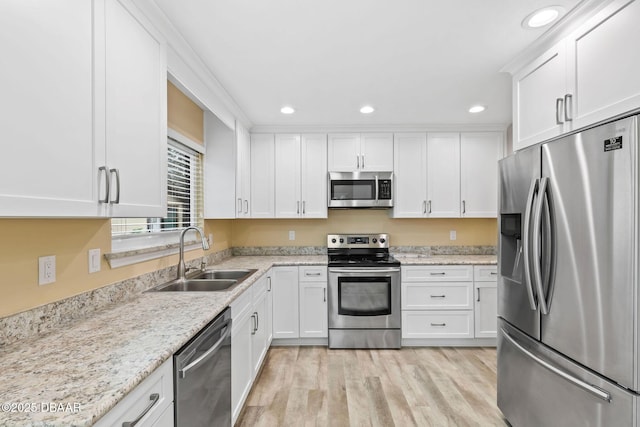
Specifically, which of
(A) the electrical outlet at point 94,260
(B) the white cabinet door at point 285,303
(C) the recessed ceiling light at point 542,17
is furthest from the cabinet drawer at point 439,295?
(A) the electrical outlet at point 94,260

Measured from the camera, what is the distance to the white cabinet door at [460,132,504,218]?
3.64 metres

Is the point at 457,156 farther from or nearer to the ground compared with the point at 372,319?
farther from the ground

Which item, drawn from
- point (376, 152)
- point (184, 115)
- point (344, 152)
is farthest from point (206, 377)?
point (376, 152)

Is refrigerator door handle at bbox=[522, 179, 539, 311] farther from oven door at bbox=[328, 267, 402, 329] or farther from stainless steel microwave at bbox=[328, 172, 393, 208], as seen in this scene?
stainless steel microwave at bbox=[328, 172, 393, 208]

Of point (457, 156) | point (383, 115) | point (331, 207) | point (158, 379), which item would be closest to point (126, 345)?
point (158, 379)

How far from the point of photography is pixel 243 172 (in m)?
3.40

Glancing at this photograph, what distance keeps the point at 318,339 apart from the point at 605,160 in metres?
2.87

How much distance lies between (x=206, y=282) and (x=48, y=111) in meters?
1.61

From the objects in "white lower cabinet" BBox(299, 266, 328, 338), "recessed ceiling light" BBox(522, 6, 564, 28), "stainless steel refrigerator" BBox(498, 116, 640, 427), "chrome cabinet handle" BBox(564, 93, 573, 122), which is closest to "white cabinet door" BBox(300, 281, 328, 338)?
"white lower cabinet" BBox(299, 266, 328, 338)

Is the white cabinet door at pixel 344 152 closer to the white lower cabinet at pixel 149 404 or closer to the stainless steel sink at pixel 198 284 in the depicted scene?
the stainless steel sink at pixel 198 284

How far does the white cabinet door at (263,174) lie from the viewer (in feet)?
12.1

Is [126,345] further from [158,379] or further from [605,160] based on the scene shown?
[605,160]

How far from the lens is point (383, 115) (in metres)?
3.31

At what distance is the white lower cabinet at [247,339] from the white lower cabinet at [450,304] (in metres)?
1.51
